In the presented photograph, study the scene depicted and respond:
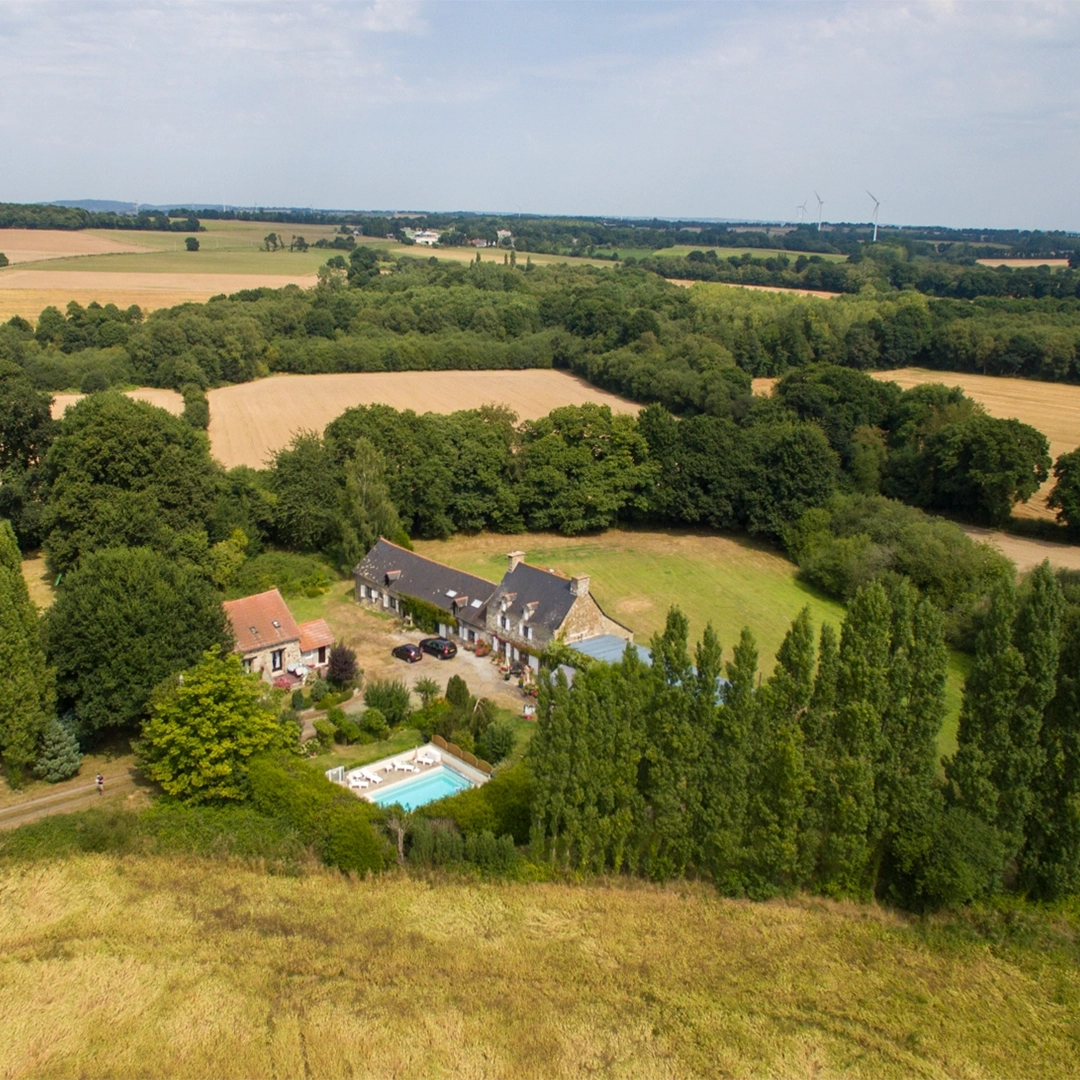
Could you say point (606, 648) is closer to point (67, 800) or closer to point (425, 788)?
point (425, 788)

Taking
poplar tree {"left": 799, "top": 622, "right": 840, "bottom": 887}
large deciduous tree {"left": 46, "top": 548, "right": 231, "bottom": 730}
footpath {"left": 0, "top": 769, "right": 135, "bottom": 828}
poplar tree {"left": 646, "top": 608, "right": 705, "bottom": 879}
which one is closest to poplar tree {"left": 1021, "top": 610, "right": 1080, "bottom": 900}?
poplar tree {"left": 799, "top": 622, "right": 840, "bottom": 887}

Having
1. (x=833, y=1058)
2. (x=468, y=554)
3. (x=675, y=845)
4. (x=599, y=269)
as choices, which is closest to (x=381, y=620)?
(x=468, y=554)

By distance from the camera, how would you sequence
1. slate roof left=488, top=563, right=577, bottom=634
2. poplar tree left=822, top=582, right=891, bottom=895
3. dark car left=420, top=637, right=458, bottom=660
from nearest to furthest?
1. poplar tree left=822, top=582, right=891, bottom=895
2. slate roof left=488, top=563, right=577, bottom=634
3. dark car left=420, top=637, right=458, bottom=660

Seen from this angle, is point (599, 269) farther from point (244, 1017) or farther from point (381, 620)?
point (244, 1017)

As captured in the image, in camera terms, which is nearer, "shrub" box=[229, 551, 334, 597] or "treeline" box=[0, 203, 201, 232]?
"shrub" box=[229, 551, 334, 597]

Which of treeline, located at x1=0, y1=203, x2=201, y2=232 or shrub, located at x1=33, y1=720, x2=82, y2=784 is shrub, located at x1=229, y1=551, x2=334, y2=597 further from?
treeline, located at x1=0, y1=203, x2=201, y2=232

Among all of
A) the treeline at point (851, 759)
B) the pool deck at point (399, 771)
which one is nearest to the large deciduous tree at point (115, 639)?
the pool deck at point (399, 771)
